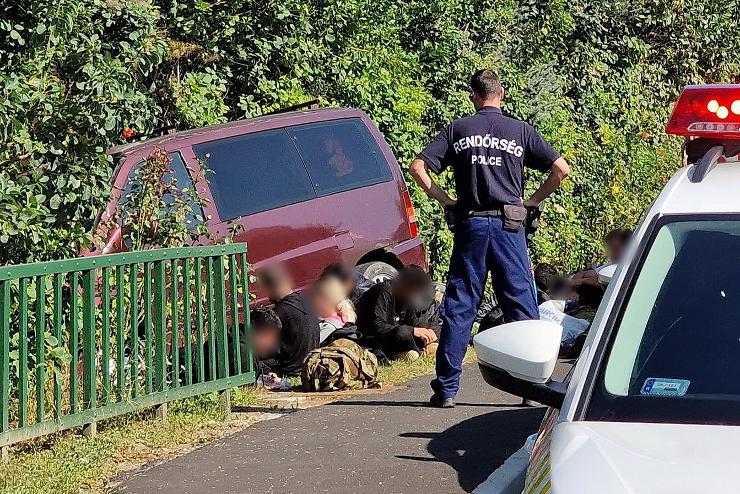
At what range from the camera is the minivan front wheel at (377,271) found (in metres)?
11.1

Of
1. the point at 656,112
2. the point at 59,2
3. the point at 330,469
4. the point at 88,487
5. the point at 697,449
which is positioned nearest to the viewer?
the point at 697,449

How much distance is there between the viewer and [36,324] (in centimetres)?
630

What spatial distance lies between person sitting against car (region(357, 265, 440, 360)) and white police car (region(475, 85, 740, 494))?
6733mm

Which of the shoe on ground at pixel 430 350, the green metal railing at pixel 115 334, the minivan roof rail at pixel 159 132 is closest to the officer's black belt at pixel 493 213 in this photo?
the green metal railing at pixel 115 334

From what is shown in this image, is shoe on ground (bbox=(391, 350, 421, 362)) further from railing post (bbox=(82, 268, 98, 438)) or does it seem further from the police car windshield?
the police car windshield

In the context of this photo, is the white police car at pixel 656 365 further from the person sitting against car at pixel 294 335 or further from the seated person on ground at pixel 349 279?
the seated person on ground at pixel 349 279

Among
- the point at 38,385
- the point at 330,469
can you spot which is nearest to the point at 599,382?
the point at 330,469

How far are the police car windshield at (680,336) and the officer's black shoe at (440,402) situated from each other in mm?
4589

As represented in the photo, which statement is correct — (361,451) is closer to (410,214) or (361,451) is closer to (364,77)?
(410,214)

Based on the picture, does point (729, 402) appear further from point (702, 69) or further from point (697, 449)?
point (702, 69)

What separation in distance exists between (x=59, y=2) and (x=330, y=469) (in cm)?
373

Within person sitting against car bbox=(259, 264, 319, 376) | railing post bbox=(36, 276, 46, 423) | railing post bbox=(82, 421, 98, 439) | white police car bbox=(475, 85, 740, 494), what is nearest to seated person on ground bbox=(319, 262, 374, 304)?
person sitting against car bbox=(259, 264, 319, 376)

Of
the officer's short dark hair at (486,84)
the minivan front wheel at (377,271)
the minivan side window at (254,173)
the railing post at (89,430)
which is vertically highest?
the officer's short dark hair at (486,84)

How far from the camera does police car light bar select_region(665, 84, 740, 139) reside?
4070 millimetres
